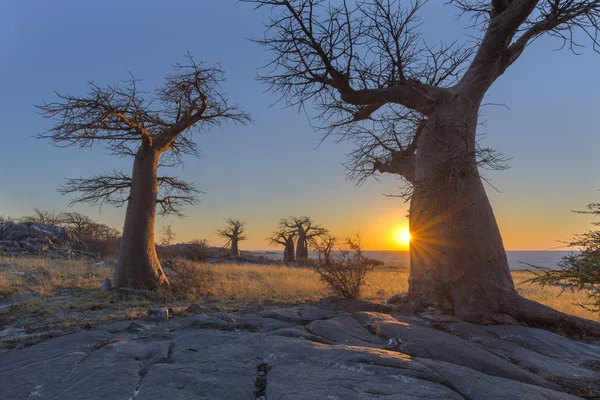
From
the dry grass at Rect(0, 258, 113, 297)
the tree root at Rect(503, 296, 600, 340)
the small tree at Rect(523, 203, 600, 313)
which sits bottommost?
the tree root at Rect(503, 296, 600, 340)

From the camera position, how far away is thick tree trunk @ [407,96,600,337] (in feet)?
16.9

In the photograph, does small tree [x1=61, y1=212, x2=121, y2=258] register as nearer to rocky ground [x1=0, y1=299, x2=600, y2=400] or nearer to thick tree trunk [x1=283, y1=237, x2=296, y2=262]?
thick tree trunk [x1=283, y1=237, x2=296, y2=262]

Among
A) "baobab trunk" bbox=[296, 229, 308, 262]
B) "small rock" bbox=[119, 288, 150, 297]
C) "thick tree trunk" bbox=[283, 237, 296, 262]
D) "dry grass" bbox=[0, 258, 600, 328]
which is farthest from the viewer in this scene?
"thick tree trunk" bbox=[283, 237, 296, 262]

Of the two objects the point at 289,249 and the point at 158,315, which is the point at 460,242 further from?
the point at 289,249

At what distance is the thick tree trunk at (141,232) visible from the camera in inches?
324

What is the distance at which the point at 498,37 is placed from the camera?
228 inches

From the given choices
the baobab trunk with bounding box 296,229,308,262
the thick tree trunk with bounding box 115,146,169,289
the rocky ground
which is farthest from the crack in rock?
the baobab trunk with bounding box 296,229,308,262

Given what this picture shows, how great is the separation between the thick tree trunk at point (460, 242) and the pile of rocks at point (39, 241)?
1653 cm

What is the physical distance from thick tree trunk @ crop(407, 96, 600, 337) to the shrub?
136 cm

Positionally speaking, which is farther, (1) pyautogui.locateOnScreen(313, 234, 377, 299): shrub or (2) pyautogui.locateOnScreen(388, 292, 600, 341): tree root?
(1) pyautogui.locateOnScreen(313, 234, 377, 299): shrub

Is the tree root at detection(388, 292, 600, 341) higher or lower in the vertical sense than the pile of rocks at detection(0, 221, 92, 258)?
lower

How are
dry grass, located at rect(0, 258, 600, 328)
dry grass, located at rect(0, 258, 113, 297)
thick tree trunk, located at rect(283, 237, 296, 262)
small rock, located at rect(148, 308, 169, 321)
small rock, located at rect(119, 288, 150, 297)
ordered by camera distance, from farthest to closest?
1. thick tree trunk, located at rect(283, 237, 296, 262)
2. dry grass, located at rect(0, 258, 113, 297)
3. small rock, located at rect(119, 288, 150, 297)
4. dry grass, located at rect(0, 258, 600, 328)
5. small rock, located at rect(148, 308, 169, 321)

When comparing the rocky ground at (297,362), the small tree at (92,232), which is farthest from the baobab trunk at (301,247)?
the rocky ground at (297,362)

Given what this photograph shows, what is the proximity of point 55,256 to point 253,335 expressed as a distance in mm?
15859
